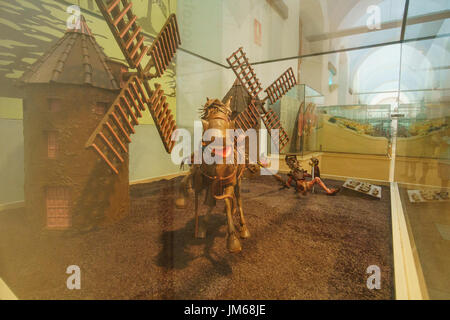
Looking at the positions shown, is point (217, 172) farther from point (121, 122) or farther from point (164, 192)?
point (164, 192)

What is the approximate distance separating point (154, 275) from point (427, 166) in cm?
331

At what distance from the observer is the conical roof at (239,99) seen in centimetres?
579

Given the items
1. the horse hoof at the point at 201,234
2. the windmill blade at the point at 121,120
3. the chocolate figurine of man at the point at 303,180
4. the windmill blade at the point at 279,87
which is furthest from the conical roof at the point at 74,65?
the windmill blade at the point at 279,87

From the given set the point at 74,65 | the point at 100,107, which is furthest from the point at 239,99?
the point at 74,65

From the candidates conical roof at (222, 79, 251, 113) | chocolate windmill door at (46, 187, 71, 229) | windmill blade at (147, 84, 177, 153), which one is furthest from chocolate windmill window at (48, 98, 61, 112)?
conical roof at (222, 79, 251, 113)

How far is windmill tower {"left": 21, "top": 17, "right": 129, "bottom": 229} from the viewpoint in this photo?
253 centimetres

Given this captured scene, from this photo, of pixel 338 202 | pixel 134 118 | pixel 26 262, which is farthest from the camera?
pixel 338 202

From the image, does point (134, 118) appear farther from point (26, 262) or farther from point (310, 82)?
point (310, 82)

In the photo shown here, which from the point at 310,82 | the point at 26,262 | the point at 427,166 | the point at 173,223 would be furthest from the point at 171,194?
the point at 310,82

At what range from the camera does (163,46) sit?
3389mm

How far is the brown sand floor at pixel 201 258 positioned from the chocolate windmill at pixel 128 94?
0.95m

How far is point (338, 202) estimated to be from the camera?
13.8 feet

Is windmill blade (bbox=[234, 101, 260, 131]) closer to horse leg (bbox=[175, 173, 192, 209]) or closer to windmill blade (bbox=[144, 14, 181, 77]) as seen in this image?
windmill blade (bbox=[144, 14, 181, 77])

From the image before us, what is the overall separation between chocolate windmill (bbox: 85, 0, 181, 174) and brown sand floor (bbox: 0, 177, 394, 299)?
95 cm
